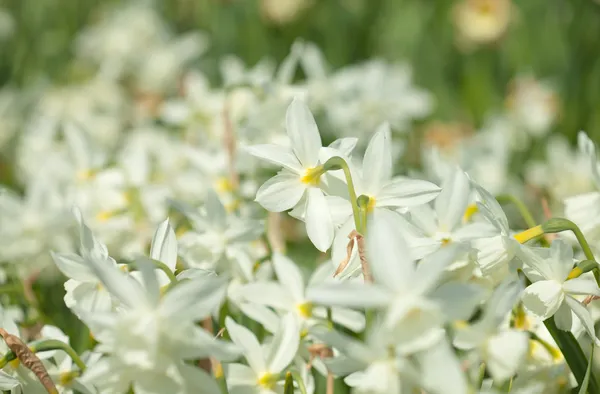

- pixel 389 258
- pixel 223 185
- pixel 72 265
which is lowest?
pixel 223 185

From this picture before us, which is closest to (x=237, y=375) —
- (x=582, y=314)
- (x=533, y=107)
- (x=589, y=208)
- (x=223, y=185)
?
(x=582, y=314)

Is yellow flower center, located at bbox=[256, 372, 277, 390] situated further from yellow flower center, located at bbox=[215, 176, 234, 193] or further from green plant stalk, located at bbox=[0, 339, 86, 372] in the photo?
yellow flower center, located at bbox=[215, 176, 234, 193]

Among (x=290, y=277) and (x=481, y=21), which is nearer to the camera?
(x=290, y=277)

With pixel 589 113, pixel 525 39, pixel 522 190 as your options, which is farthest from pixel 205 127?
pixel 525 39

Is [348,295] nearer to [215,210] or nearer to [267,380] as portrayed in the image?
[267,380]

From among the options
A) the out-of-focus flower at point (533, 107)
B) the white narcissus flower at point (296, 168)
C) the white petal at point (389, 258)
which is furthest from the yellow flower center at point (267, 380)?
the out-of-focus flower at point (533, 107)

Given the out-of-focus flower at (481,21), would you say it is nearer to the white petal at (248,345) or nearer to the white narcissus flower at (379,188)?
the white narcissus flower at (379,188)
